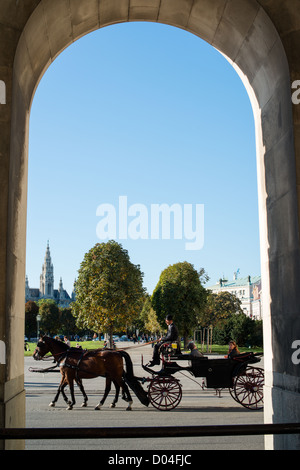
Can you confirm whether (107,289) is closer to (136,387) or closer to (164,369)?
(164,369)

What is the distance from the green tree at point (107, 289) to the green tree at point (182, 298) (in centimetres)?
862

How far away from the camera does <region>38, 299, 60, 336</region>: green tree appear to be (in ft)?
389

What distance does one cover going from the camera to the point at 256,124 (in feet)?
25.3

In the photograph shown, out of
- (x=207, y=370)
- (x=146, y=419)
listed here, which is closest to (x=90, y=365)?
(x=146, y=419)

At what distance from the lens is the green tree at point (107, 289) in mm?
43656

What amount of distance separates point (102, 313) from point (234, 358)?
1171 inches

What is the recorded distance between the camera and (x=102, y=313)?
1721 inches

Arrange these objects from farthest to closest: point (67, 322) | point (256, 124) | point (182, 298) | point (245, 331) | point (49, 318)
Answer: point (67, 322) → point (49, 318) → point (245, 331) → point (182, 298) → point (256, 124)

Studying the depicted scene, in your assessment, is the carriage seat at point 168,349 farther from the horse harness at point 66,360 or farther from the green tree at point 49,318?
the green tree at point 49,318

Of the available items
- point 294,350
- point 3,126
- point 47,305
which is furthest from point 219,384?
point 47,305

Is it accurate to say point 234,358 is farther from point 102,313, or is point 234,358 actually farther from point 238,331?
point 238,331

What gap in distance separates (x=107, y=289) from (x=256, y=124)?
36989mm

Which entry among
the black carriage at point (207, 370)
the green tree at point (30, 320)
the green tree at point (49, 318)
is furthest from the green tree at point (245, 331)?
the green tree at point (30, 320)
